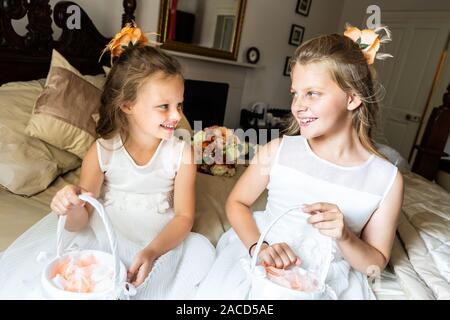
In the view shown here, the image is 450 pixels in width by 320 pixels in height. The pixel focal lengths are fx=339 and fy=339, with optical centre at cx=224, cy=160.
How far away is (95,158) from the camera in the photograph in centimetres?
110

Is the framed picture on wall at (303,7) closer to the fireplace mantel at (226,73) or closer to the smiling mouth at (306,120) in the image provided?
the fireplace mantel at (226,73)

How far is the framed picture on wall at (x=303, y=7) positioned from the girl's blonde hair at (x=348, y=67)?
3.19 metres

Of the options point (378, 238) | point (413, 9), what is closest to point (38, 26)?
point (378, 238)

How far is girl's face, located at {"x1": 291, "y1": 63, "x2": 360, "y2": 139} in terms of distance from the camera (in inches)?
37.0

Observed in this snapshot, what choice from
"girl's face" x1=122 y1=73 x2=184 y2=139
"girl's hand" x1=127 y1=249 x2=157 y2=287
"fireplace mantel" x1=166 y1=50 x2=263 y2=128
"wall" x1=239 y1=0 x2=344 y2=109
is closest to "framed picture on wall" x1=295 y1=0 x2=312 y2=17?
"wall" x1=239 y1=0 x2=344 y2=109

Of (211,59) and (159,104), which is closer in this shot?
(159,104)

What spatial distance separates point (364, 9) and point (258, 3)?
1.61 meters

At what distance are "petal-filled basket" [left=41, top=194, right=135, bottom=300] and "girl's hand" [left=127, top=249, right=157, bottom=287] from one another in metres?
0.06

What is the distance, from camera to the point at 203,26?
9.91ft

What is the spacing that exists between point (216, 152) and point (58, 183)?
0.72m
